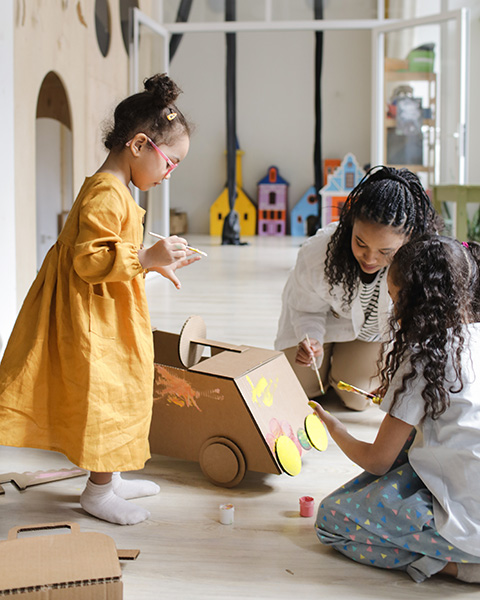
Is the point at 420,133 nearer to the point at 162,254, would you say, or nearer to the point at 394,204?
the point at 394,204

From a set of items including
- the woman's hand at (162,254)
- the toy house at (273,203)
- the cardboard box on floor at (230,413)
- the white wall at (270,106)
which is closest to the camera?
the woman's hand at (162,254)

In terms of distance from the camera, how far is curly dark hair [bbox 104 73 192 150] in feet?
4.72

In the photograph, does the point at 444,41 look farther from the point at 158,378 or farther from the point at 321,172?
the point at 158,378

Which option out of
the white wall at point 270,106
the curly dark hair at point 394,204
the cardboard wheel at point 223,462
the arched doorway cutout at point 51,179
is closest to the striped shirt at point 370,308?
the curly dark hair at point 394,204

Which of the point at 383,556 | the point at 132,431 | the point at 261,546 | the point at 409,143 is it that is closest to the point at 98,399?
the point at 132,431

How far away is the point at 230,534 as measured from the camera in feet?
4.63

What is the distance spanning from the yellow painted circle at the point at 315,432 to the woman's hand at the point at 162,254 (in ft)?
1.86

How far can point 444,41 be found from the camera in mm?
5273

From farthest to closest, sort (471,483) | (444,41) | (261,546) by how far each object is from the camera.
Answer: (444,41)
(261,546)
(471,483)

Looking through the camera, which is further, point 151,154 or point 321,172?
point 321,172

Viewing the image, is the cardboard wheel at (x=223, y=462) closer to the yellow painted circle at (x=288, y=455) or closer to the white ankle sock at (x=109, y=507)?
the yellow painted circle at (x=288, y=455)

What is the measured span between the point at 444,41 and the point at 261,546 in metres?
4.80

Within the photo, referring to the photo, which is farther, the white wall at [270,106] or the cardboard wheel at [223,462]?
the white wall at [270,106]

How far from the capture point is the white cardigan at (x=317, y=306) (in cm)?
204
